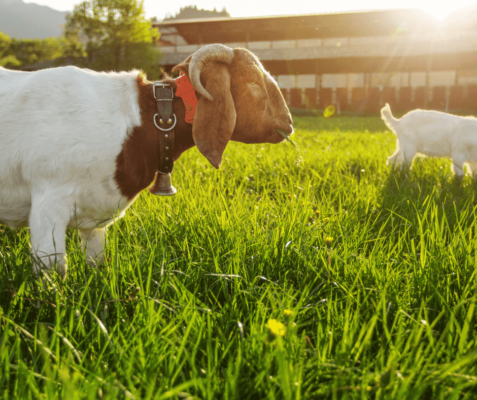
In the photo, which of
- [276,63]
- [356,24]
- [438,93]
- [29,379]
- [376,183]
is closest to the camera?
[29,379]

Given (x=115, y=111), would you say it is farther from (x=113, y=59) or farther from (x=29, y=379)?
(x=113, y=59)

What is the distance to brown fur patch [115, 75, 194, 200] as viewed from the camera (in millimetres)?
2020

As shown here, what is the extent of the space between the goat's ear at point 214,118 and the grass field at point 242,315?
0.55 metres

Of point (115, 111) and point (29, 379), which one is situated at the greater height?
point (115, 111)

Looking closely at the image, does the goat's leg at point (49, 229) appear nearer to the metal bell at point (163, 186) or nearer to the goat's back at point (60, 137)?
the goat's back at point (60, 137)

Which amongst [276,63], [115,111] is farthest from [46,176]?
[276,63]

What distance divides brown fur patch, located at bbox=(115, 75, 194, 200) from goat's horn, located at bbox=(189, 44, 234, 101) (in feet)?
0.71

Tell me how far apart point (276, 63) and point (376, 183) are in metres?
28.2

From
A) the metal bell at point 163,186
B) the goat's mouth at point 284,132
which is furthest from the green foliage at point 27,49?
the goat's mouth at point 284,132

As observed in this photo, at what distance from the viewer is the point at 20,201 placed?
2.03m

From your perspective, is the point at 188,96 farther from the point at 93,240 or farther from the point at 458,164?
the point at 458,164

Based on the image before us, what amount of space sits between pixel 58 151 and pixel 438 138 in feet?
16.9

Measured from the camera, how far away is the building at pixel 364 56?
2775 centimetres

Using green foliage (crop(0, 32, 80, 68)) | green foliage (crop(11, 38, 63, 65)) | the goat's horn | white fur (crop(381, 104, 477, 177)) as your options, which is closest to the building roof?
white fur (crop(381, 104, 477, 177))
